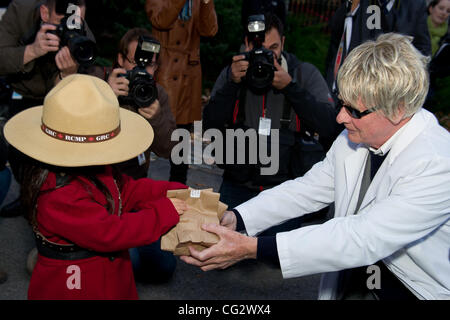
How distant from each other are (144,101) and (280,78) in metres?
0.99

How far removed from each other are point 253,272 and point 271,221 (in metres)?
1.35

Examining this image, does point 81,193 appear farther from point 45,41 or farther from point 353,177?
point 45,41

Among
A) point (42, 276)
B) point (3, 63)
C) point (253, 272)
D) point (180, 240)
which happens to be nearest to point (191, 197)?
point (180, 240)

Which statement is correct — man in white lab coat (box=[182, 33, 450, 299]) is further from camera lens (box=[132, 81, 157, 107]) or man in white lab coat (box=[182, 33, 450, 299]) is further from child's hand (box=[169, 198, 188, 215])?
camera lens (box=[132, 81, 157, 107])

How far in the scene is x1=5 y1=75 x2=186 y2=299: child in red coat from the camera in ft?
7.46

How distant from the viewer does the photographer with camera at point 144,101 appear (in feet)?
11.1

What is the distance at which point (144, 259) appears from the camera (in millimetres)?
3900

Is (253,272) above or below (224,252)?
below

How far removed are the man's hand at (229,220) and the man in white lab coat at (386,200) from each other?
0.28m

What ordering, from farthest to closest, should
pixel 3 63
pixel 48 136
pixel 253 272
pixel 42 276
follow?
1. pixel 253 272
2. pixel 3 63
3. pixel 42 276
4. pixel 48 136

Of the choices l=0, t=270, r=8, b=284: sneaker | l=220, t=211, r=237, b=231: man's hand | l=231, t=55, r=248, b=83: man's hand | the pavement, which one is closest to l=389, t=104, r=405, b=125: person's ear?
l=220, t=211, r=237, b=231: man's hand

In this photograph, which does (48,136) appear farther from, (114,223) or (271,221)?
(271,221)
